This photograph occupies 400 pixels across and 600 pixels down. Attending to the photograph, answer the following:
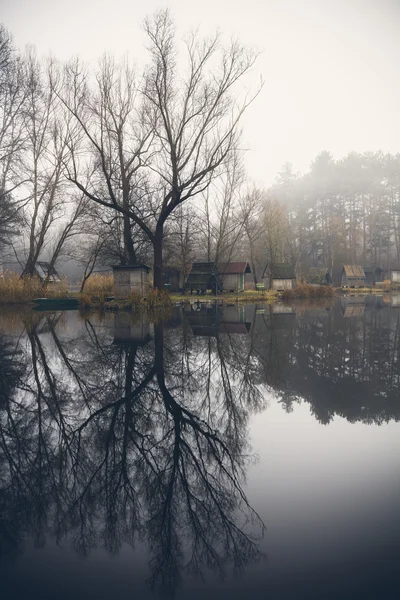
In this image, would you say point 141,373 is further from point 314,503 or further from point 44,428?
point 314,503

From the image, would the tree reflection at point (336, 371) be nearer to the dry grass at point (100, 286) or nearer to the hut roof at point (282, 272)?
the dry grass at point (100, 286)

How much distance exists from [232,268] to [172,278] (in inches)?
307

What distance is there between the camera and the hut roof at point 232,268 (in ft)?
158

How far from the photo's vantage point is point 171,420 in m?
4.03

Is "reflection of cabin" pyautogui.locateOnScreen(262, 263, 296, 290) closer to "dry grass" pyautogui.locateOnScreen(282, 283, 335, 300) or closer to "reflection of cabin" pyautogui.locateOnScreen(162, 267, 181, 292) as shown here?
"reflection of cabin" pyautogui.locateOnScreen(162, 267, 181, 292)

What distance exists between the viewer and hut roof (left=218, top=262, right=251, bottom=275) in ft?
158

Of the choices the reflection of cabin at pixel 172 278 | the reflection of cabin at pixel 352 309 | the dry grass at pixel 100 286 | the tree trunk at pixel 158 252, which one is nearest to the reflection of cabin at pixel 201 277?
the reflection of cabin at pixel 172 278

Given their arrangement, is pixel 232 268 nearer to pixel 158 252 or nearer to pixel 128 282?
pixel 128 282

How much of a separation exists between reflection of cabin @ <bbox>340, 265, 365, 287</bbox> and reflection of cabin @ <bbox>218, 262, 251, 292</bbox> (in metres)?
28.3

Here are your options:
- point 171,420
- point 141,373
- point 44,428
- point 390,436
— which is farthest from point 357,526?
point 141,373

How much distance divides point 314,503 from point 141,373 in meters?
3.96

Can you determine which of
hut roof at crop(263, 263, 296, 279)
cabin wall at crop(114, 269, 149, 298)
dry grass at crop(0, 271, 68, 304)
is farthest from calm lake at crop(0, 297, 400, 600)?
hut roof at crop(263, 263, 296, 279)

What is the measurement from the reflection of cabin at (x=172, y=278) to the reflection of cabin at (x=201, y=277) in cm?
578

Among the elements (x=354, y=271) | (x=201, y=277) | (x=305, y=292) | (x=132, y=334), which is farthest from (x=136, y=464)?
(x=354, y=271)
